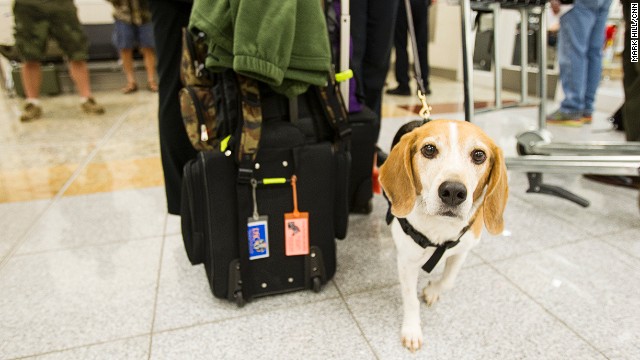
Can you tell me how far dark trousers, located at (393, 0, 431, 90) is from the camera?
4.48m

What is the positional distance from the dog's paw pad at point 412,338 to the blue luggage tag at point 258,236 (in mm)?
509

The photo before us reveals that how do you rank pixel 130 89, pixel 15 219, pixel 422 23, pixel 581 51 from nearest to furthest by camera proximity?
pixel 15 219 → pixel 581 51 → pixel 422 23 → pixel 130 89

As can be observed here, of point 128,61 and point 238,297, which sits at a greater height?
point 128,61

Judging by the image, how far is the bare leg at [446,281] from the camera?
49.7 inches

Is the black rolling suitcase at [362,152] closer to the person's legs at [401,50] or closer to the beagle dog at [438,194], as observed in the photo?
the beagle dog at [438,194]

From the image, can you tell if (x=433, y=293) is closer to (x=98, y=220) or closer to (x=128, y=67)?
(x=98, y=220)

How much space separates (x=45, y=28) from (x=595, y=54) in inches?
195

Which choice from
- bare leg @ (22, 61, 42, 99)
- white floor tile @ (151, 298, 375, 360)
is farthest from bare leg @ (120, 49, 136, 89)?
white floor tile @ (151, 298, 375, 360)

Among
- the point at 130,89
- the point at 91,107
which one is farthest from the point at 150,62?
the point at 91,107

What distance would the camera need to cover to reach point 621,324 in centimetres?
123

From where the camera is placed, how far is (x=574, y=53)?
3318mm

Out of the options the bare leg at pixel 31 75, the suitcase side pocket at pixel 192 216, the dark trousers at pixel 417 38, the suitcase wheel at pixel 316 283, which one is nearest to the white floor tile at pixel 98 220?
the suitcase side pocket at pixel 192 216

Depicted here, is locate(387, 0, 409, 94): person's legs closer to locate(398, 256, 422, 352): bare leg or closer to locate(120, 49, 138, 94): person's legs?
locate(120, 49, 138, 94): person's legs

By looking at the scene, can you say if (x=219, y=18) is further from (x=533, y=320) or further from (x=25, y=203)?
(x=25, y=203)
